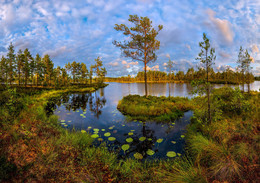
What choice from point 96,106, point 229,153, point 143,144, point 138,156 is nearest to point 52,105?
point 96,106

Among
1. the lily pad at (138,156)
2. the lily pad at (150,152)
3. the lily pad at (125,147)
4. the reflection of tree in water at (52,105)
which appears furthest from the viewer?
the reflection of tree in water at (52,105)

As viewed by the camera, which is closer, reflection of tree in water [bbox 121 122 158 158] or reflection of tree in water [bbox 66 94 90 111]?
reflection of tree in water [bbox 121 122 158 158]

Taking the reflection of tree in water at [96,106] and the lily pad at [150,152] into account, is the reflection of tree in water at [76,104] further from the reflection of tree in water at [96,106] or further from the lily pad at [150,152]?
the lily pad at [150,152]

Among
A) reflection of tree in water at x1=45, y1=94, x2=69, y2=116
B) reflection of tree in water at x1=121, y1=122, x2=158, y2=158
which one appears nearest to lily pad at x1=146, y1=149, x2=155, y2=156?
reflection of tree in water at x1=121, y1=122, x2=158, y2=158

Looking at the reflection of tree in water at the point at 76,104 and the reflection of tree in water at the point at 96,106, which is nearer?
the reflection of tree in water at the point at 96,106

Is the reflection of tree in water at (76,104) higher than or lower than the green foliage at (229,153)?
A: lower

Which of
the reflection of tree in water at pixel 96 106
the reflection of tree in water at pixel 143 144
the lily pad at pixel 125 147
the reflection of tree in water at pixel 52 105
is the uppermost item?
the reflection of tree in water at pixel 52 105

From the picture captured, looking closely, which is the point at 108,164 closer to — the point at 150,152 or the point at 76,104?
the point at 150,152

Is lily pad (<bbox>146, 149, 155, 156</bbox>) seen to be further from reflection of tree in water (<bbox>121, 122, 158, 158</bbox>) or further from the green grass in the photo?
the green grass

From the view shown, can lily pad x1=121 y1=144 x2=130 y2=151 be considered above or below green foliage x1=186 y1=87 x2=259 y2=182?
below

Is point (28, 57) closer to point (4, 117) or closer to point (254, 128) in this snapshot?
point (4, 117)

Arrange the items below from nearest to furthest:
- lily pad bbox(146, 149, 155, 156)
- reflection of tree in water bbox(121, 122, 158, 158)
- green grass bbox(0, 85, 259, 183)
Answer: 1. green grass bbox(0, 85, 259, 183)
2. lily pad bbox(146, 149, 155, 156)
3. reflection of tree in water bbox(121, 122, 158, 158)

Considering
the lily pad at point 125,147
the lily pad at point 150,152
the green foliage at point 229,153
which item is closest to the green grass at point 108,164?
the green foliage at point 229,153

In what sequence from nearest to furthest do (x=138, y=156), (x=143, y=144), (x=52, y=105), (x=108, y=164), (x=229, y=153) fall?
(x=229, y=153)
(x=108, y=164)
(x=138, y=156)
(x=143, y=144)
(x=52, y=105)
